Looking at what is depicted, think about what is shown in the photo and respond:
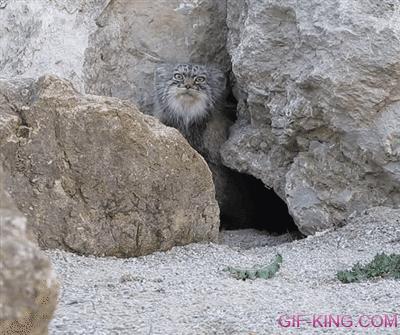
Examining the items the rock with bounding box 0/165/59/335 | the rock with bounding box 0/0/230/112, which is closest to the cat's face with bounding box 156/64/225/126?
the rock with bounding box 0/0/230/112

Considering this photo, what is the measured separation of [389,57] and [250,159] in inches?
59.5

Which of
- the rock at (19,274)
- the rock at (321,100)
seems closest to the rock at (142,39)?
the rock at (321,100)

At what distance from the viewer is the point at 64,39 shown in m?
6.43

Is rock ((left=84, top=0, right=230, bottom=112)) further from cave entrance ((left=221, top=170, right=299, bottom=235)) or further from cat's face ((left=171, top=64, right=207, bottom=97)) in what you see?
cave entrance ((left=221, top=170, right=299, bottom=235))

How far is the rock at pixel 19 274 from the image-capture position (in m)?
2.17

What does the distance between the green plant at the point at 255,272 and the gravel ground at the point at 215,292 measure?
1.5 inches

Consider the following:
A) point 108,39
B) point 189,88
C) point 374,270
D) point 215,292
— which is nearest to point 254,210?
point 189,88

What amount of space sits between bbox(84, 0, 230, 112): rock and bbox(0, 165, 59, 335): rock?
4.26m

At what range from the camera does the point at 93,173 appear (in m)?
4.70

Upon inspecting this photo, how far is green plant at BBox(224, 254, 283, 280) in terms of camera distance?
4.23m

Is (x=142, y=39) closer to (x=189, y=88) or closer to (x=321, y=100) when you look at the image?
(x=189, y=88)

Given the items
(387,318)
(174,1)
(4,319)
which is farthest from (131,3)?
(4,319)

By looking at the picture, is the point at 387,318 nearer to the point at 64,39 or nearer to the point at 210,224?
the point at 210,224

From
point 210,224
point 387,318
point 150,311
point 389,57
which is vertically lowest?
point 210,224
